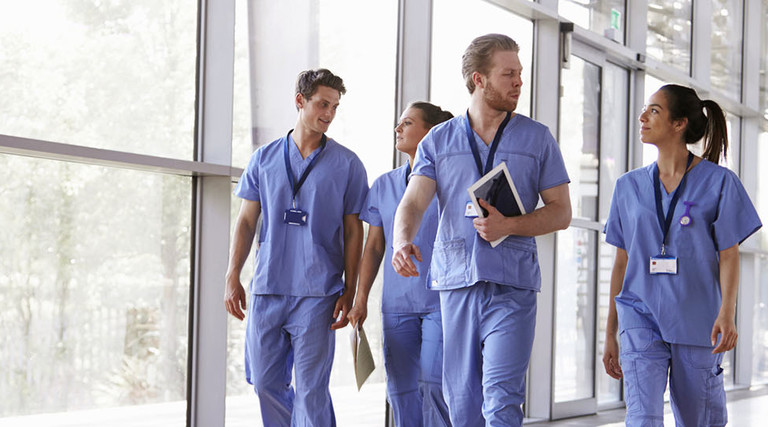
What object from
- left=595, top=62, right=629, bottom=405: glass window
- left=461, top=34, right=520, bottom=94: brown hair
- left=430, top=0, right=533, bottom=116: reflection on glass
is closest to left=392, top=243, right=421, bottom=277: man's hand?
left=461, top=34, right=520, bottom=94: brown hair

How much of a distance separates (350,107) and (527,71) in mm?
1715

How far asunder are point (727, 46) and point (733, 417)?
4538 mm

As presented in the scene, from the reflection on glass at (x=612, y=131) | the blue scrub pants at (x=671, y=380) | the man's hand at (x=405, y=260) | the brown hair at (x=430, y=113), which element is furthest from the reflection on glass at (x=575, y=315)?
the man's hand at (x=405, y=260)

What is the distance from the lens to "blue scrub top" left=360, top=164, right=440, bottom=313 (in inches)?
132

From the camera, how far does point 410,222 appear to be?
2.56 metres

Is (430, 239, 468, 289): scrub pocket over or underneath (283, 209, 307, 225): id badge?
underneath

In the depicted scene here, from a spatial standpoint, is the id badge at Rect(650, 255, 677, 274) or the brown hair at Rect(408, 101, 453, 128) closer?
the id badge at Rect(650, 255, 677, 274)

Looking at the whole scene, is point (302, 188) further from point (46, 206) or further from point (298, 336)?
point (46, 206)

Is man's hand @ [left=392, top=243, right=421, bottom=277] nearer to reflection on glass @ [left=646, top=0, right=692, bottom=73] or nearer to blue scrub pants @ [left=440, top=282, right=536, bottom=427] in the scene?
blue scrub pants @ [left=440, top=282, right=536, bottom=427]

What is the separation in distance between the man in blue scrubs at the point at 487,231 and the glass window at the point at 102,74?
4.38 ft

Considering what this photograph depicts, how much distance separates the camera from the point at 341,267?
129 inches

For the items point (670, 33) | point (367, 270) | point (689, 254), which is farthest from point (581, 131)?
point (689, 254)

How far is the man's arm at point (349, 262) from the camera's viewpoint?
10.6ft

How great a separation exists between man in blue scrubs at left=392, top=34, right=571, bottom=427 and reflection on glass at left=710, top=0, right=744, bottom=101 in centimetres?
691
